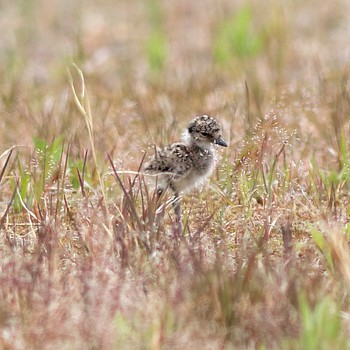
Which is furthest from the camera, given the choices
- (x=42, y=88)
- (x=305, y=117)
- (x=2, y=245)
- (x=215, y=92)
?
(x=42, y=88)

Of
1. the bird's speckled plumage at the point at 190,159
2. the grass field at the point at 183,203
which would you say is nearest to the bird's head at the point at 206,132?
the bird's speckled plumage at the point at 190,159

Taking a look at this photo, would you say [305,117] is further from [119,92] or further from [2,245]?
[2,245]

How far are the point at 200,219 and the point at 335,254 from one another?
96cm

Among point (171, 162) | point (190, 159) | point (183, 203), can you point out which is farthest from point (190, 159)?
point (183, 203)

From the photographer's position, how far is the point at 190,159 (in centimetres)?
521

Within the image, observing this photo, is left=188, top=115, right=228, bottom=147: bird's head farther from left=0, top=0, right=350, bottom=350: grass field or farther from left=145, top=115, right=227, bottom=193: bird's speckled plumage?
left=0, top=0, right=350, bottom=350: grass field

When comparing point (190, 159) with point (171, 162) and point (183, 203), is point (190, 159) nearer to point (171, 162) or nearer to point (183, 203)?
point (171, 162)

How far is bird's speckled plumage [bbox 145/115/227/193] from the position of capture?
5.12m

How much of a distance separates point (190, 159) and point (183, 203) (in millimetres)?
241

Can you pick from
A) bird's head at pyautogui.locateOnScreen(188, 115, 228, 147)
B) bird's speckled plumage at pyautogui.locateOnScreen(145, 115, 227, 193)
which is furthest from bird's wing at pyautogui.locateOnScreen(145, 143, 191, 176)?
bird's head at pyautogui.locateOnScreen(188, 115, 228, 147)

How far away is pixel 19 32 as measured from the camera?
9.88 meters

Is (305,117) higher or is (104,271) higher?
(305,117)

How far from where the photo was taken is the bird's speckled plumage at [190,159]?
512cm

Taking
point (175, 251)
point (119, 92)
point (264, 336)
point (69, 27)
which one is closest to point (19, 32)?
point (69, 27)
